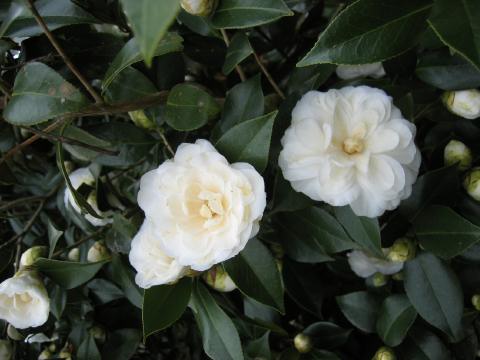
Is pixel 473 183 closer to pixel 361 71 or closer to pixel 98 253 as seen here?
pixel 361 71

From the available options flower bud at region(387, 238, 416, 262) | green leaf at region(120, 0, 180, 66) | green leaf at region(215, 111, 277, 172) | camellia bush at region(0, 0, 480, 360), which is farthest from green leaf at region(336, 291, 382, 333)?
green leaf at region(120, 0, 180, 66)

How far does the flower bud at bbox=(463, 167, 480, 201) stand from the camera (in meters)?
0.71

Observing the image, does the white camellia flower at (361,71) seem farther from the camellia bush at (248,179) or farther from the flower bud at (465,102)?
the flower bud at (465,102)

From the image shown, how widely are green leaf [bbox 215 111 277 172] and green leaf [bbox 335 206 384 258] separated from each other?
0.15 meters

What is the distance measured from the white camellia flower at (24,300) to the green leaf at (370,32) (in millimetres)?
447

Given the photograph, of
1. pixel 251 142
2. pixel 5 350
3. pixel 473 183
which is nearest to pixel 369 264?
pixel 473 183

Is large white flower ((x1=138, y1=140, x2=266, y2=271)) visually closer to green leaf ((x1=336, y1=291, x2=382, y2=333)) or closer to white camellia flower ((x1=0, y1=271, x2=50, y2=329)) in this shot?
white camellia flower ((x1=0, y1=271, x2=50, y2=329))

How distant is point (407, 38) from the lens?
60cm

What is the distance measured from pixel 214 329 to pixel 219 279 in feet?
0.22

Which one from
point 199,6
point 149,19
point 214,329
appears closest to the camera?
point 149,19

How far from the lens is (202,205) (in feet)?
2.10

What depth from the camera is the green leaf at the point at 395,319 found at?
0.79 metres

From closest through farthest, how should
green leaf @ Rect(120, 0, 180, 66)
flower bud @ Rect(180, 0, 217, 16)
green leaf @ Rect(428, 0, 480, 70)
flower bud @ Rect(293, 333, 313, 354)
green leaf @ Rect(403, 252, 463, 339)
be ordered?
1. green leaf @ Rect(120, 0, 180, 66)
2. green leaf @ Rect(428, 0, 480, 70)
3. flower bud @ Rect(180, 0, 217, 16)
4. green leaf @ Rect(403, 252, 463, 339)
5. flower bud @ Rect(293, 333, 313, 354)

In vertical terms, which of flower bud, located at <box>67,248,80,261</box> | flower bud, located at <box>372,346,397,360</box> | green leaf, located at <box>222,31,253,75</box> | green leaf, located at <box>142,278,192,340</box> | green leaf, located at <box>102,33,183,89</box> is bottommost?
flower bud, located at <box>372,346,397,360</box>
